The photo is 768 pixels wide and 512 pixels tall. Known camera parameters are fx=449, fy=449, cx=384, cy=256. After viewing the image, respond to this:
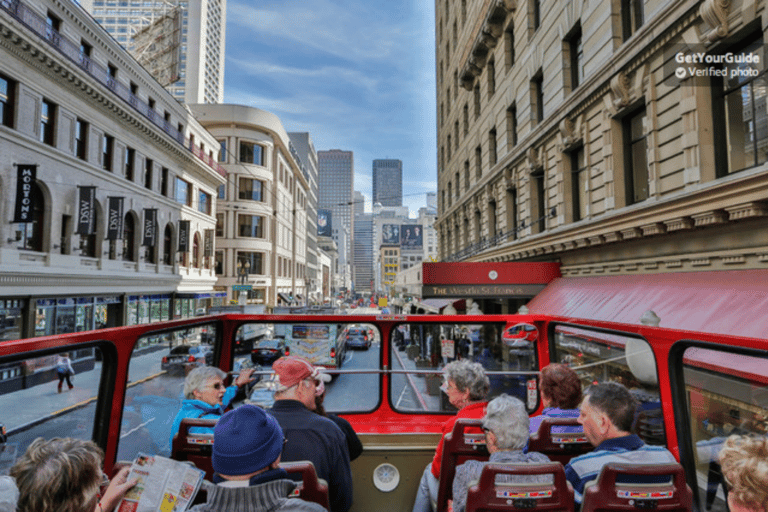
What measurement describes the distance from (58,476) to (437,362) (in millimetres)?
4738

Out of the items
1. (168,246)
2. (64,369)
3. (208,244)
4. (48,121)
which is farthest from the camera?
(208,244)

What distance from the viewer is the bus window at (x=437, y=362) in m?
6.01

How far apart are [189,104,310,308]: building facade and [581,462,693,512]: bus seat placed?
159 feet

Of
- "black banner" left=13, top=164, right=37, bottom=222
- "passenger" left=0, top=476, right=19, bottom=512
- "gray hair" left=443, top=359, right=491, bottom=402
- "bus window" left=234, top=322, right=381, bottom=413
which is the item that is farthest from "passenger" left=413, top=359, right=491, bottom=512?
"black banner" left=13, top=164, right=37, bottom=222

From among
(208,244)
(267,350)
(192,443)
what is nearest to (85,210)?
(208,244)

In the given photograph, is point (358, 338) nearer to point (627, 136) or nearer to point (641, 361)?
point (641, 361)

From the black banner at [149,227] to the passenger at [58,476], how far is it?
31024 millimetres

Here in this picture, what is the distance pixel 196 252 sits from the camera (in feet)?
131

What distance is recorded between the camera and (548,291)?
14.9 m

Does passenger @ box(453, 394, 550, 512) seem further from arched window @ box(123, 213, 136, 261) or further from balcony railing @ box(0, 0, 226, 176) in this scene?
arched window @ box(123, 213, 136, 261)

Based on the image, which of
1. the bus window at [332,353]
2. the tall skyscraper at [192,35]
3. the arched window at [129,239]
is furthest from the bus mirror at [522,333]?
the tall skyscraper at [192,35]

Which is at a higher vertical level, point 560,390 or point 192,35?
point 192,35

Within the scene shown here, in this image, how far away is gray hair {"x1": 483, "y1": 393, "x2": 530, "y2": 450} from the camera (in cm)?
293

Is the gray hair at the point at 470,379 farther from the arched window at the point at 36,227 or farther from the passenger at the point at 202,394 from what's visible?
the arched window at the point at 36,227
